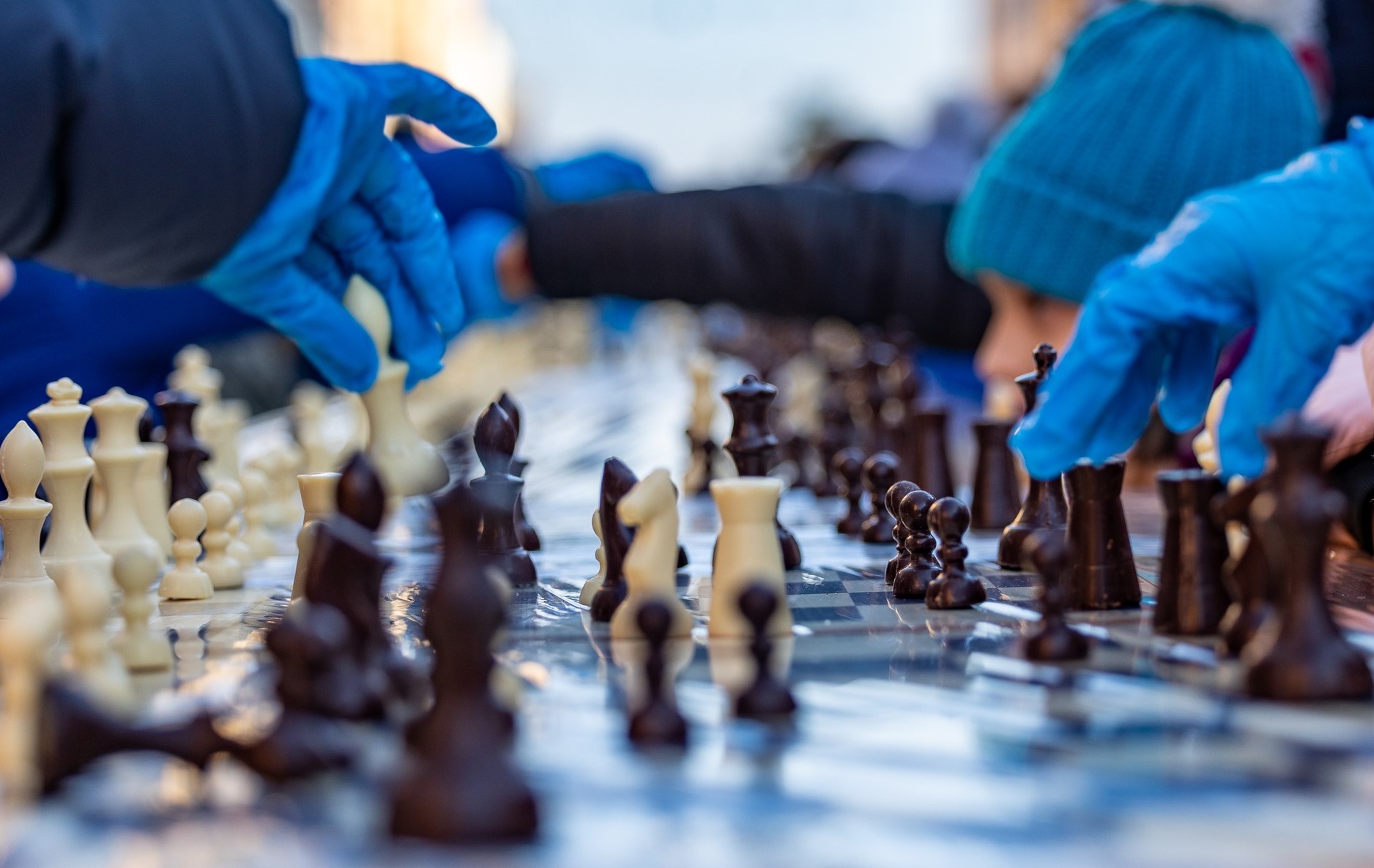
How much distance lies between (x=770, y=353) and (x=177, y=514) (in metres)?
2.41

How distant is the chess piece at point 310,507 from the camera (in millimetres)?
983

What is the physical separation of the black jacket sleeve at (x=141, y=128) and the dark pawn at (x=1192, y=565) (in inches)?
37.4

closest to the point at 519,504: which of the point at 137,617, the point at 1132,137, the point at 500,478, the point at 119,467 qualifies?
the point at 500,478

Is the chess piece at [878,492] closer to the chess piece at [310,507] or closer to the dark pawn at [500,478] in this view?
the dark pawn at [500,478]

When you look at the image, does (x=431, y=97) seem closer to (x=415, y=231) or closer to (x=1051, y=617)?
(x=415, y=231)

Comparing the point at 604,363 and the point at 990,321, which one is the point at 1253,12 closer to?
the point at 990,321

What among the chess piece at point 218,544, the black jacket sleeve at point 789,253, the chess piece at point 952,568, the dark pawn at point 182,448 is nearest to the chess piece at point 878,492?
the chess piece at point 952,568

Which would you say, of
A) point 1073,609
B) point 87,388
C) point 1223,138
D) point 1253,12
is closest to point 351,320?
point 1073,609

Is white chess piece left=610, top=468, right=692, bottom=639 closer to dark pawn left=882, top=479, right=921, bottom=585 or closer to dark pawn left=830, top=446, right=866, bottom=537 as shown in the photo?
dark pawn left=882, top=479, right=921, bottom=585

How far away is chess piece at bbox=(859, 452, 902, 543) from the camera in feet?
4.13

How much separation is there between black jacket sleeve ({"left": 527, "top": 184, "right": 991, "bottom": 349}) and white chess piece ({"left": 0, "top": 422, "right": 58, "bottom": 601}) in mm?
2378

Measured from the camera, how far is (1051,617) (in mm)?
769

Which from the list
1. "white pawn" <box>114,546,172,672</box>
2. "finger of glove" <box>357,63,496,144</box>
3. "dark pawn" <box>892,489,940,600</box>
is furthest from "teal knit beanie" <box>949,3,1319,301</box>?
"white pawn" <box>114,546,172,672</box>

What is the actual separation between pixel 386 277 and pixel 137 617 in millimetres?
729
